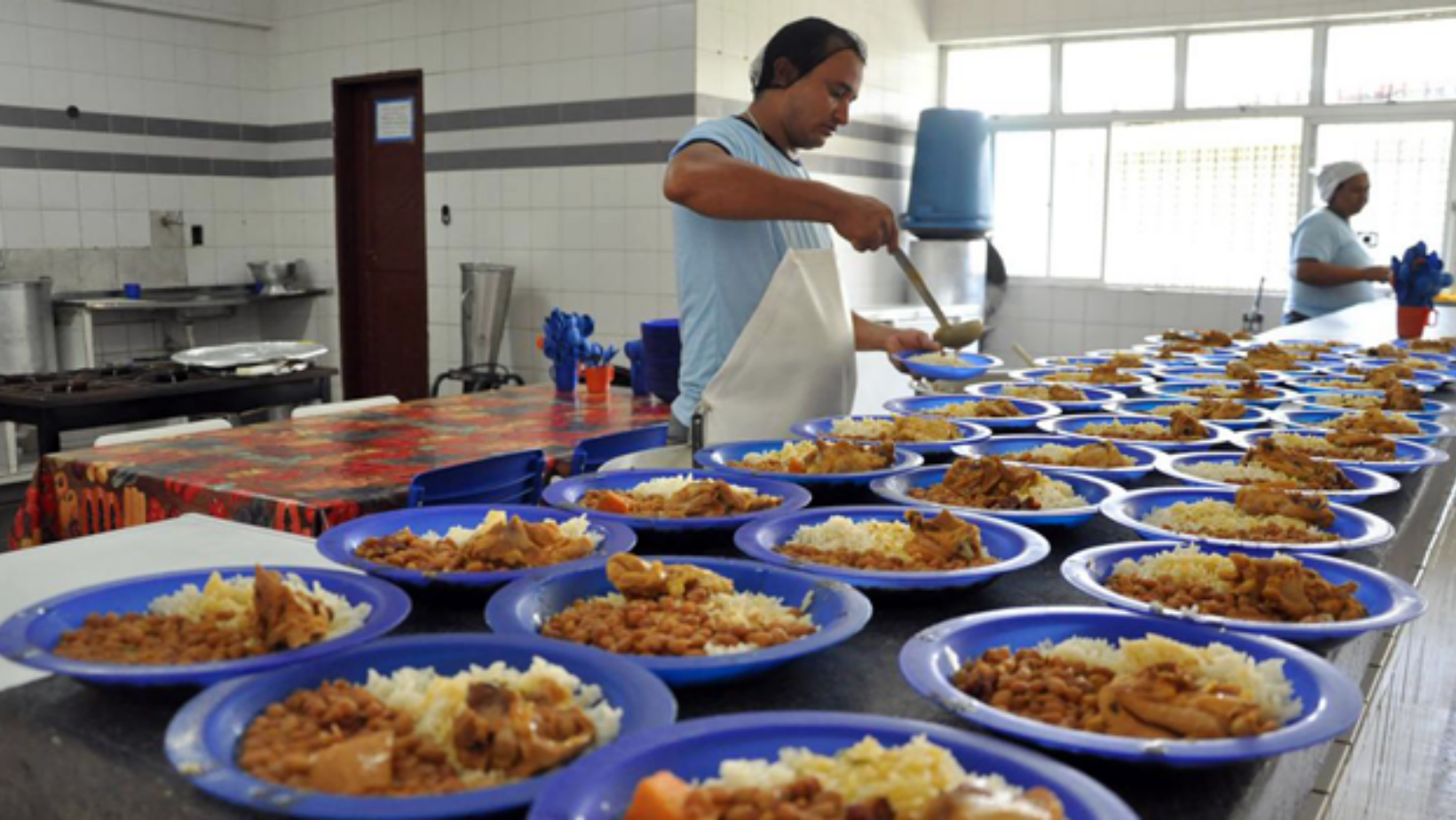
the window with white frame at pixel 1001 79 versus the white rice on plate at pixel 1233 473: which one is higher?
the window with white frame at pixel 1001 79

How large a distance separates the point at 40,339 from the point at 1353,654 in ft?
22.6

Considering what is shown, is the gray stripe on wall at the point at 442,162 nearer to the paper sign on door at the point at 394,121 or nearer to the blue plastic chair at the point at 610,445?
the paper sign on door at the point at 394,121

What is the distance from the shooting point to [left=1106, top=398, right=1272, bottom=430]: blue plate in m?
2.51

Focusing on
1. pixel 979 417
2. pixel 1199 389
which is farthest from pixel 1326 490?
pixel 1199 389

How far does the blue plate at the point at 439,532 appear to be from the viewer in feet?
4.20

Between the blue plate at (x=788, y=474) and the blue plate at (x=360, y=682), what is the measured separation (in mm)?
812

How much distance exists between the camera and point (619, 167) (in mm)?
6336

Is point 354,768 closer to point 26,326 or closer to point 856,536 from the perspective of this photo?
point 856,536

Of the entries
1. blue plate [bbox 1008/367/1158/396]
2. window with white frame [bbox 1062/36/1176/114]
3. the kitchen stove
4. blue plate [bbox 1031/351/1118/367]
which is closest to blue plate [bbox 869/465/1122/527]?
blue plate [bbox 1008/367/1158/396]

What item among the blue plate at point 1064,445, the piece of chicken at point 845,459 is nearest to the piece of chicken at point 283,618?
the piece of chicken at point 845,459

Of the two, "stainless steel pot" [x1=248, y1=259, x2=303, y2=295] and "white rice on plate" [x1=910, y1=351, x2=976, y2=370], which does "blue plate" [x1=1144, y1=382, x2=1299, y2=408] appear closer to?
"white rice on plate" [x1=910, y1=351, x2=976, y2=370]

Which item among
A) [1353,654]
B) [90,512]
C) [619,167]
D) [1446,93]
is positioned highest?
[1446,93]

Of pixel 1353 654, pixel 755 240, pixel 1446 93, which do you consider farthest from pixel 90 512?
pixel 1446 93

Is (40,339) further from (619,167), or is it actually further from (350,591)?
(350,591)
